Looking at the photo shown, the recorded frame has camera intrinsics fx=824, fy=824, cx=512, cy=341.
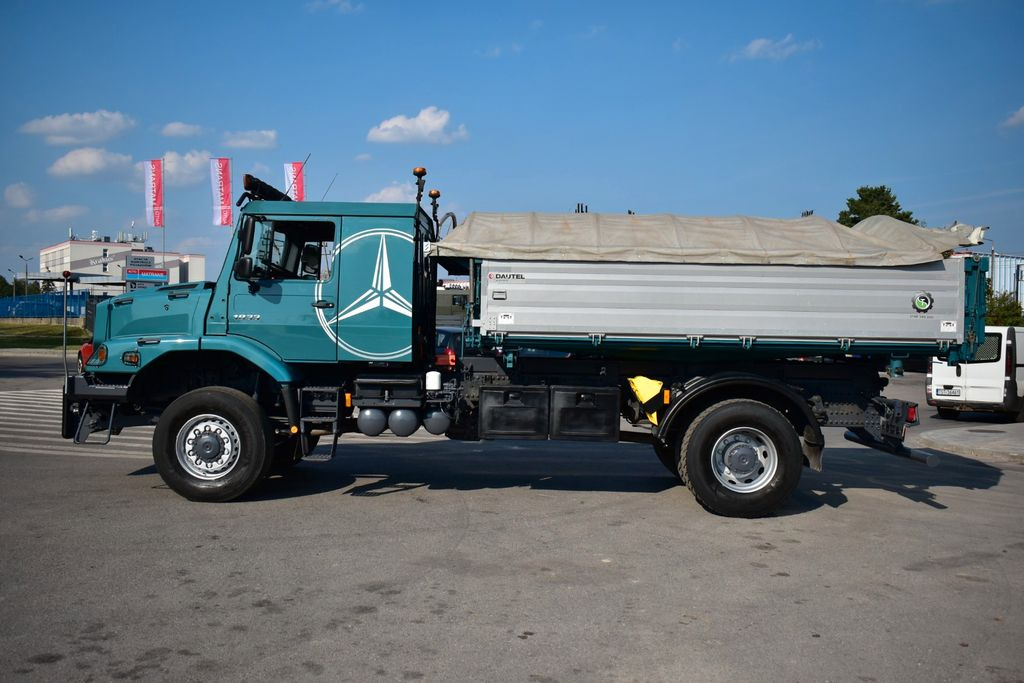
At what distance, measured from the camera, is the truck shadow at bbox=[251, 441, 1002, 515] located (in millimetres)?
8742

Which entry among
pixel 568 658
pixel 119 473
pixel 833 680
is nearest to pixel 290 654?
pixel 568 658

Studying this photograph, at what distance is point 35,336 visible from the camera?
46906 millimetres

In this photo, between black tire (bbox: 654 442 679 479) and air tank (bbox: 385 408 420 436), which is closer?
air tank (bbox: 385 408 420 436)

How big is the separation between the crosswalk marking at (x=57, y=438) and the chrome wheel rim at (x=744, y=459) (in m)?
3.99

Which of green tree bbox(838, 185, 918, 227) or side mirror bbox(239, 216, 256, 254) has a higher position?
green tree bbox(838, 185, 918, 227)

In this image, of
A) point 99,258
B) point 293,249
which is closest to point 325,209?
point 293,249

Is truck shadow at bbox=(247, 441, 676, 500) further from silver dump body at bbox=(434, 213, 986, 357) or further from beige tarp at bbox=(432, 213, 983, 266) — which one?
beige tarp at bbox=(432, 213, 983, 266)

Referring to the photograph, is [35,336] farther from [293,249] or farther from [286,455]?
[293,249]

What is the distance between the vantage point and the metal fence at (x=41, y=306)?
59.9m

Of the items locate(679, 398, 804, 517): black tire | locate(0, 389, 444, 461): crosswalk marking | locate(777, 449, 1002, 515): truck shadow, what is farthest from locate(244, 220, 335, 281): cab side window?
locate(777, 449, 1002, 515): truck shadow

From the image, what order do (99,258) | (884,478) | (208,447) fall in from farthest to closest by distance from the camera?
1. (99,258)
2. (884,478)
3. (208,447)

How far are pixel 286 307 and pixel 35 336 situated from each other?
46251mm

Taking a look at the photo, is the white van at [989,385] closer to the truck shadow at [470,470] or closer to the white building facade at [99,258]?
the truck shadow at [470,470]

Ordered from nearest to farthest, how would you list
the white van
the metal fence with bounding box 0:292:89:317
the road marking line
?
the road marking line → the white van → the metal fence with bounding box 0:292:89:317
